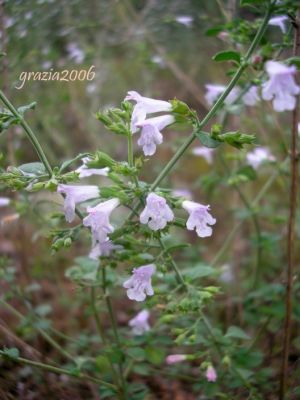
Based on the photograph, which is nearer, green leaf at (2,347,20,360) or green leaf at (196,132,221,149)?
green leaf at (196,132,221,149)

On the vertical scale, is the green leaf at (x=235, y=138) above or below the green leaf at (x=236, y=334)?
above

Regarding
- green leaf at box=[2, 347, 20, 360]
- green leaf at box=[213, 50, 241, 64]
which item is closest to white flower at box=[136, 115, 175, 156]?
green leaf at box=[213, 50, 241, 64]

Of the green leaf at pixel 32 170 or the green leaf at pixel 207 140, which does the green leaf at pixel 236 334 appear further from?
the green leaf at pixel 32 170

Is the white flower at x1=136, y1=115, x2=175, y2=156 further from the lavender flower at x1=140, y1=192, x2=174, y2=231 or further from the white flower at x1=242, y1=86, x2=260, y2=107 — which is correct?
the white flower at x1=242, y1=86, x2=260, y2=107

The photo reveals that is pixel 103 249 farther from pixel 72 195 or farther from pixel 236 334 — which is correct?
pixel 236 334

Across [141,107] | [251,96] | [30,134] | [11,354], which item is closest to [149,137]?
[141,107]

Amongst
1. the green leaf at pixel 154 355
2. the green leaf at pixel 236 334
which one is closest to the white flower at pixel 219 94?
the green leaf at pixel 236 334

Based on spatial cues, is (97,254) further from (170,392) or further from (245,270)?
(245,270)
